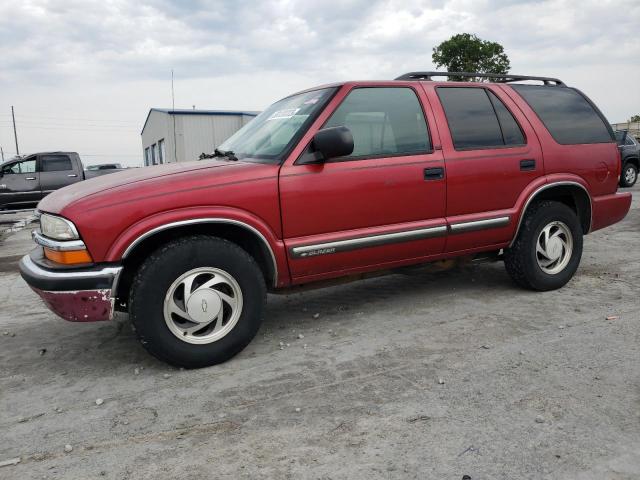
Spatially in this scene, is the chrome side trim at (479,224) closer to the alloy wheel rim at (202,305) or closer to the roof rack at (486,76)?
the roof rack at (486,76)

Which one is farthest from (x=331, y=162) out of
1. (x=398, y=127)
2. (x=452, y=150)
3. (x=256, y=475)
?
(x=256, y=475)

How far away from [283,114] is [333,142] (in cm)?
89

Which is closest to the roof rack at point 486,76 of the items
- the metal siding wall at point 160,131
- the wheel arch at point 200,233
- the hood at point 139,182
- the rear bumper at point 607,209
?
the rear bumper at point 607,209

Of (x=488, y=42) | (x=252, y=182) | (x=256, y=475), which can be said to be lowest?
(x=256, y=475)

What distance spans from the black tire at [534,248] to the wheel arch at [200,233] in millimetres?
2183

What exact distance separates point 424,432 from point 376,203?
1689 mm

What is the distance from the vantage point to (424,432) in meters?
2.42

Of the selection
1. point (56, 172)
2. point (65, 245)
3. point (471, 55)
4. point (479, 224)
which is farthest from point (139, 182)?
point (471, 55)

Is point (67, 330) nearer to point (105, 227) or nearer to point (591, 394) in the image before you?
point (105, 227)

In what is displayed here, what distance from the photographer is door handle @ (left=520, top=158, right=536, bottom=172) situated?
4281 mm

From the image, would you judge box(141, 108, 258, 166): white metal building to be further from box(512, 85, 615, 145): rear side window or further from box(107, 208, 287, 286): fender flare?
box(107, 208, 287, 286): fender flare

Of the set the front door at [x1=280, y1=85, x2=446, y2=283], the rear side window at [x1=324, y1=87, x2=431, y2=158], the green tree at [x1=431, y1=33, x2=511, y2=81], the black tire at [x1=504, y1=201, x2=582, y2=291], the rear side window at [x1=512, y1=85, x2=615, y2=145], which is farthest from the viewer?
the green tree at [x1=431, y1=33, x2=511, y2=81]

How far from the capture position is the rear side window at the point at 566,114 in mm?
4543

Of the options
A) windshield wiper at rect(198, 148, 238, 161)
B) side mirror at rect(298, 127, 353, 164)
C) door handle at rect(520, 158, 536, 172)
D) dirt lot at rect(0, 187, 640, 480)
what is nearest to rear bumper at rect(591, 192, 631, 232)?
dirt lot at rect(0, 187, 640, 480)
